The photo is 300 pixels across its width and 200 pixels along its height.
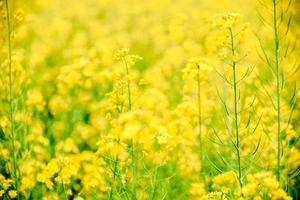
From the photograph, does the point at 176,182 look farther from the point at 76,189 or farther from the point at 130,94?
the point at 130,94

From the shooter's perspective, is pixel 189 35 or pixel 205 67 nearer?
pixel 205 67

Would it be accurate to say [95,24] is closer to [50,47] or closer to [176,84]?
[50,47]

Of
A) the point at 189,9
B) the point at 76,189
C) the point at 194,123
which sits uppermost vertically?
the point at 189,9

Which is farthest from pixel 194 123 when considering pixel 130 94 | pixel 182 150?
pixel 130 94

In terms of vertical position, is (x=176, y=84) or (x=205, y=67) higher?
(x=205, y=67)


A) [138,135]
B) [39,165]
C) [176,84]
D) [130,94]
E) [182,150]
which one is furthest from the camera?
[176,84]

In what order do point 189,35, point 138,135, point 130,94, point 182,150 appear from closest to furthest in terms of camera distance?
point 138,135, point 130,94, point 182,150, point 189,35
